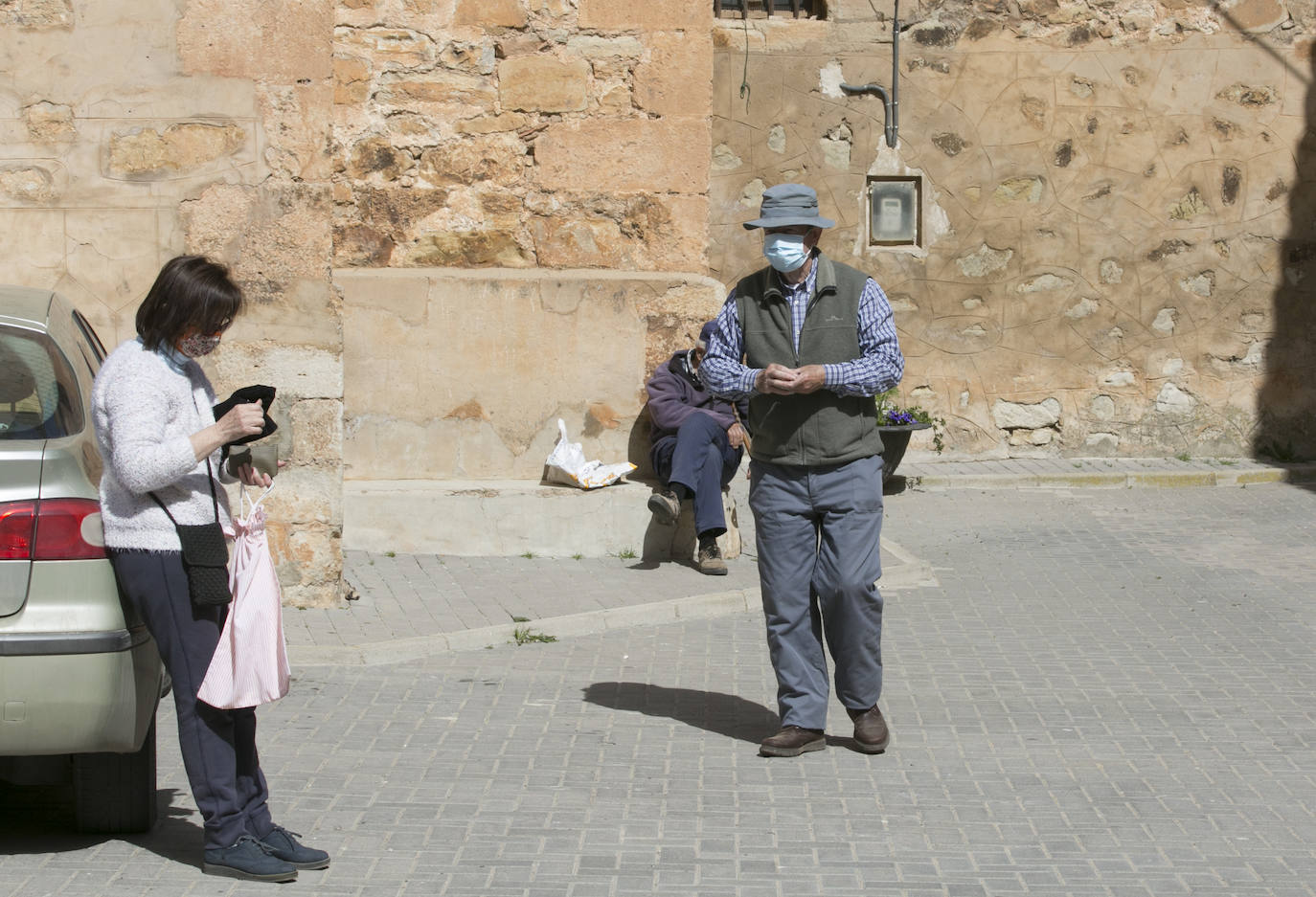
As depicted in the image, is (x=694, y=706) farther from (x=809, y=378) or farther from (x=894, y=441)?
(x=894, y=441)

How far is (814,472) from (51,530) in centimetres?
257

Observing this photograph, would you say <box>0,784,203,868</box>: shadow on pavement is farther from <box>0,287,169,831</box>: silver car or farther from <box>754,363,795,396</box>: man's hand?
<box>754,363,795,396</box>: man's hand

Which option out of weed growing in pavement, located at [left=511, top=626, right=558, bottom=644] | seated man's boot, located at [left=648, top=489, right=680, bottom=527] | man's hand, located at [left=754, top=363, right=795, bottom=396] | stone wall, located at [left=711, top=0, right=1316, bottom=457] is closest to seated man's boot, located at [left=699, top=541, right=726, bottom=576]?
seated man's boot, located at [left=648, top=489, right=680, bottom=527]

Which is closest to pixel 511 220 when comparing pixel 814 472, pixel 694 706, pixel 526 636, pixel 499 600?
pixel 499 600

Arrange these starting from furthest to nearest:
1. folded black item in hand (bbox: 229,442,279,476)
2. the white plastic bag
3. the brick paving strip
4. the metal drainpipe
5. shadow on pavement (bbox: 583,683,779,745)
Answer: the metal drainpipe → the white plastic bag → the brick paving strip → shadow on pavement (bbox: 583,683,779,745) → folded black item in hand (bbox: 229,442,279,476)

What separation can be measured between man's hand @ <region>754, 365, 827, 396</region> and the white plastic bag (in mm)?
3480

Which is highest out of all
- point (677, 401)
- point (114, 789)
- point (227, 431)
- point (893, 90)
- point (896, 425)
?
point (893, 90)

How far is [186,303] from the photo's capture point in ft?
13.7

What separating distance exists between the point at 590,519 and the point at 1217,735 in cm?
392

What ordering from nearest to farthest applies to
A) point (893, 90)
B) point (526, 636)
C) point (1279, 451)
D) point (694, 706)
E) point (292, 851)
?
point (292, 851) → point (694, 706) → point (526, 636) → point (893, 90) → point (1279, 451)

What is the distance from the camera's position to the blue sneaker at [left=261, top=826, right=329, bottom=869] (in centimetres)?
437

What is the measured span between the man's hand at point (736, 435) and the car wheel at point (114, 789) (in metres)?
4.66

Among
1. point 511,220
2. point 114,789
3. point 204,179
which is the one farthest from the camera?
point 511,220

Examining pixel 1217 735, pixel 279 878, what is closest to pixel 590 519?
pixel 1217 735
